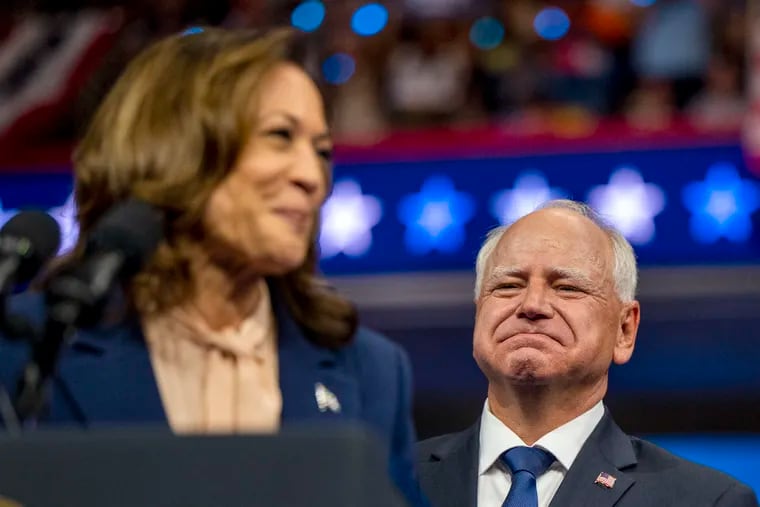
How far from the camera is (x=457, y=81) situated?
6.77 metres

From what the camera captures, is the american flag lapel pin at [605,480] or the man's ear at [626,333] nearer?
the american flag lapel pin at [605,480]

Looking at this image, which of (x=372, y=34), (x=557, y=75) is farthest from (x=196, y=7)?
(x=557, y=75)

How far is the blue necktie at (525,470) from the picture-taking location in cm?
189

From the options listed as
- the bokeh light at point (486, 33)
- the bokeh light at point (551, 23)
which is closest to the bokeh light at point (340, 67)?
the bokeh light at point (486, 33)

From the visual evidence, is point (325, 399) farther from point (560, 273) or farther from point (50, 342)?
point (50, 342)

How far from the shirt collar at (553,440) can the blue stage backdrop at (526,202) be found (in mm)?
3916

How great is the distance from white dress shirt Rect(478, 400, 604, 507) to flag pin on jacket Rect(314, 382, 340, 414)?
1.01 feet

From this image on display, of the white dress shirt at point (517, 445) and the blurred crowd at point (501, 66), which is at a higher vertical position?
the blurred crowd at point (501, 66)

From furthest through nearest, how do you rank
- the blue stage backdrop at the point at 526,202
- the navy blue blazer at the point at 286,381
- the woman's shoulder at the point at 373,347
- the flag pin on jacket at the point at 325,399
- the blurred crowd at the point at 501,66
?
the blurred crowd at the point at 501,66, the blue stage backdrop at the point at 526,202, the woman's shoulder at the point at 373,347, the flag pin on jacket at the point at 325,399, the navy blue blazer at the point at 286,381

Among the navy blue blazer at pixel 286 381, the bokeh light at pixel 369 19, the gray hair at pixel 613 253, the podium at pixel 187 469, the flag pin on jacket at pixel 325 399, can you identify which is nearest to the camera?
the podium at pixel 187 469

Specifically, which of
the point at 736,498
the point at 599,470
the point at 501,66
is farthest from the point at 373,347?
the point at 501,66

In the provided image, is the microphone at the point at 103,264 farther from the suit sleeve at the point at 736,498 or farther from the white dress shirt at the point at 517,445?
the suit sleeve at the point at 736,498

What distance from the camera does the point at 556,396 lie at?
6.50ft

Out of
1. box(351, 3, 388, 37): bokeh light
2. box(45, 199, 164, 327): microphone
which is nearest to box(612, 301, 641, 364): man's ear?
box(45, 199, 164, 327): microphone
